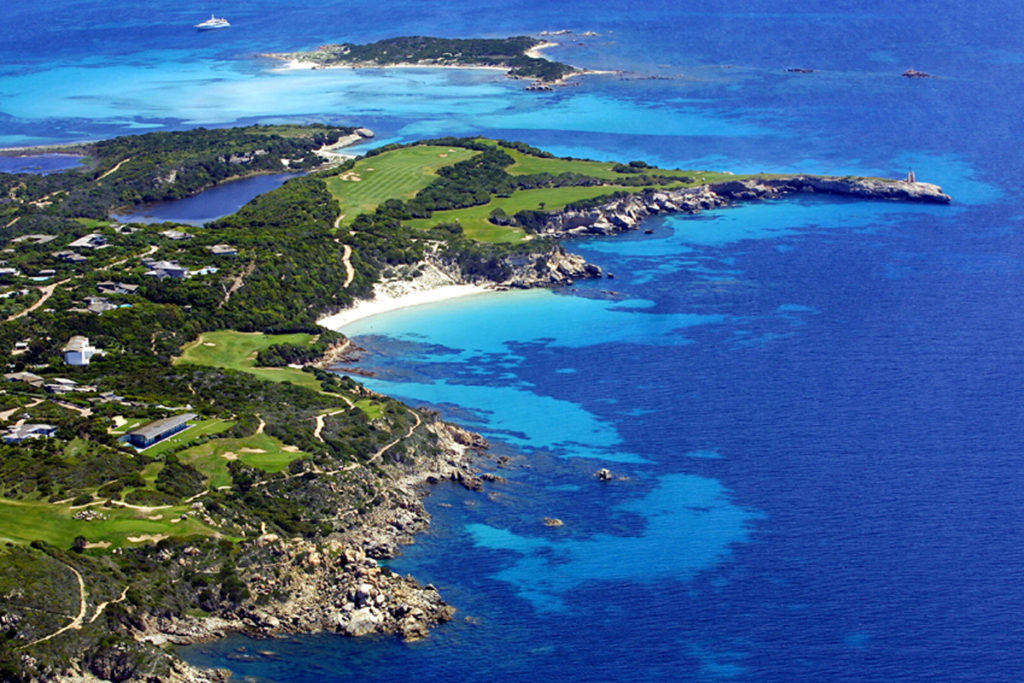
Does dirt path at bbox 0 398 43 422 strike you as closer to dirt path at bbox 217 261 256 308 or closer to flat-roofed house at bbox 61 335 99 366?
flat-roofed house at bbox 61 335 99 366

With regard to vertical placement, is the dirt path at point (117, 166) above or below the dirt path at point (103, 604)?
above

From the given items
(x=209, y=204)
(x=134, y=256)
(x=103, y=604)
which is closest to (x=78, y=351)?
(x=134, y=256)

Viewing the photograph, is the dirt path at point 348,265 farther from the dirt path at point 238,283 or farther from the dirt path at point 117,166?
the dirt path at point 117,166

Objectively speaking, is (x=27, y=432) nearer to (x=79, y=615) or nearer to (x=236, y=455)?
(x=236, y=455)

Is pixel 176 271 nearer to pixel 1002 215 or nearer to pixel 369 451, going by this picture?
pixel 369 451

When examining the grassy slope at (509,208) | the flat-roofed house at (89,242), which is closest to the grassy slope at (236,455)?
the flat-roofed house at (89,242)

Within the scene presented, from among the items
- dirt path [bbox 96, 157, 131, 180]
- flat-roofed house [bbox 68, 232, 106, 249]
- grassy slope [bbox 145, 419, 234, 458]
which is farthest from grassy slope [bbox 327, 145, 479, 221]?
grassy slope [bbox 145, 419, 234, 458]
